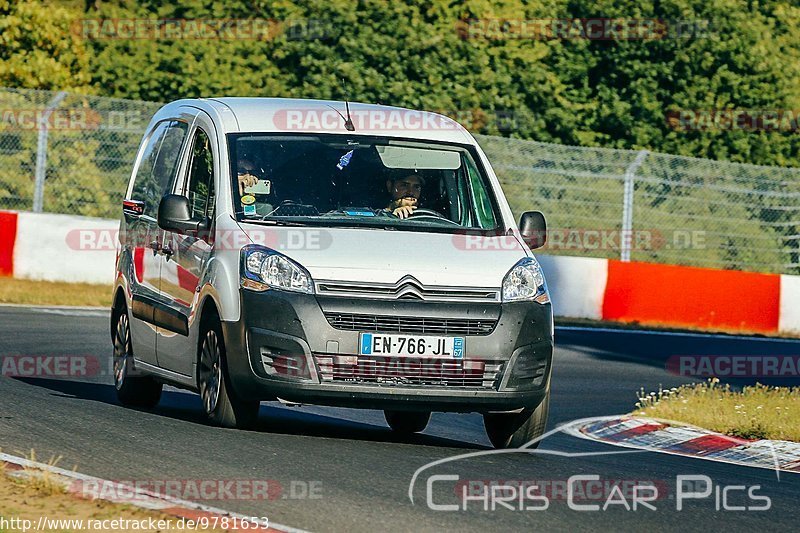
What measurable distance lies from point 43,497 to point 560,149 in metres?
17.3

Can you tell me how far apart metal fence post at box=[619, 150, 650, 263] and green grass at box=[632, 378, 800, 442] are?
33.0ft

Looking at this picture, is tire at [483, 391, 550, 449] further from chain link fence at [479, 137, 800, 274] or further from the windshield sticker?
chain link fence at [479, 137, 800, 274]

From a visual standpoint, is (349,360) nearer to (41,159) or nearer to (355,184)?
(355,184)

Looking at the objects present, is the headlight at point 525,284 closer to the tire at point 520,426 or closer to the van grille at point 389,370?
the van grille at point 389,370

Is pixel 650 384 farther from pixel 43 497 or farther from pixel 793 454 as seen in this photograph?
pixel 43 497

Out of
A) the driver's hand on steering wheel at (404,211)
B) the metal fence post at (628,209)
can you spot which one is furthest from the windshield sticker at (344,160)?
the metal fence post at (628,209)

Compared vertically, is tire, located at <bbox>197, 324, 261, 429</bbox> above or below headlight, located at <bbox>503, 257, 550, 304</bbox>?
below

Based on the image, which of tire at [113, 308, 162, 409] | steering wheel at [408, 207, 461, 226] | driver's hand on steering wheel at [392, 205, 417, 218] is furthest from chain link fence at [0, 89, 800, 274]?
driver's hand on steering wheel at [392, 205, 417, 218]

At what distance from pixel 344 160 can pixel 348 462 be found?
227 centimetres

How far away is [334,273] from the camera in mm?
9516

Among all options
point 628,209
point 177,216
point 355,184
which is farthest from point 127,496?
point 628,209

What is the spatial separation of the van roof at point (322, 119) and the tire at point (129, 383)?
1718 millimetres

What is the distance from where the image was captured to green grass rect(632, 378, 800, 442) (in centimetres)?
1180

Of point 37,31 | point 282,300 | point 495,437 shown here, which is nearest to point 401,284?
point 282,300
